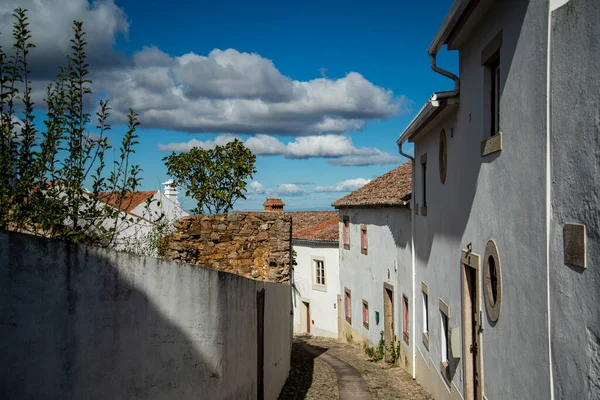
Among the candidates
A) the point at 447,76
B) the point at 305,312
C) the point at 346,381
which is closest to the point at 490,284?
the point at 447,76

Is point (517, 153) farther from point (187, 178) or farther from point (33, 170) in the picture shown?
point (187, 178)

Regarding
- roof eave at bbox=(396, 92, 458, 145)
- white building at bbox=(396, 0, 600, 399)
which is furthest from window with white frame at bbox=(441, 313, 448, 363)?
roof eave at bbox=(396, 92, 458, 145)

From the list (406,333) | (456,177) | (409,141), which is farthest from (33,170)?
(406,333)

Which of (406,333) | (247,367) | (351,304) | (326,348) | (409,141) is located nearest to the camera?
(247,367)

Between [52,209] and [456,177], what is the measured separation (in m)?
5.86

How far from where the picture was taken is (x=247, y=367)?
751 cm

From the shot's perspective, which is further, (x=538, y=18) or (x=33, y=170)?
(x=33, y=170)

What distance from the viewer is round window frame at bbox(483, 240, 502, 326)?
Result: 249 inches

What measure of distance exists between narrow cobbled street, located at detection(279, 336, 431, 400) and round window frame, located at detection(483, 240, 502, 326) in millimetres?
5135

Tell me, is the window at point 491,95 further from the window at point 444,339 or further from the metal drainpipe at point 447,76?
the window at point 444,339

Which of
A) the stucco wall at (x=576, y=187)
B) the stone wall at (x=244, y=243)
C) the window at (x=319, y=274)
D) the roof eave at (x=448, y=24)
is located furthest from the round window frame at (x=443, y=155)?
the window at (x=319, y=274)

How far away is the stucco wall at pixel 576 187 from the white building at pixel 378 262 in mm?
9625

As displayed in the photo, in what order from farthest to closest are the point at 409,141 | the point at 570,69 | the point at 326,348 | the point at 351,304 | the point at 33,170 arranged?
1. the point at 351,304
2. the point at 326,348
3. the point at 409,141
4. the point at 33,170
5. the point at 570,69

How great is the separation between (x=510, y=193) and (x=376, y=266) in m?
13.2
